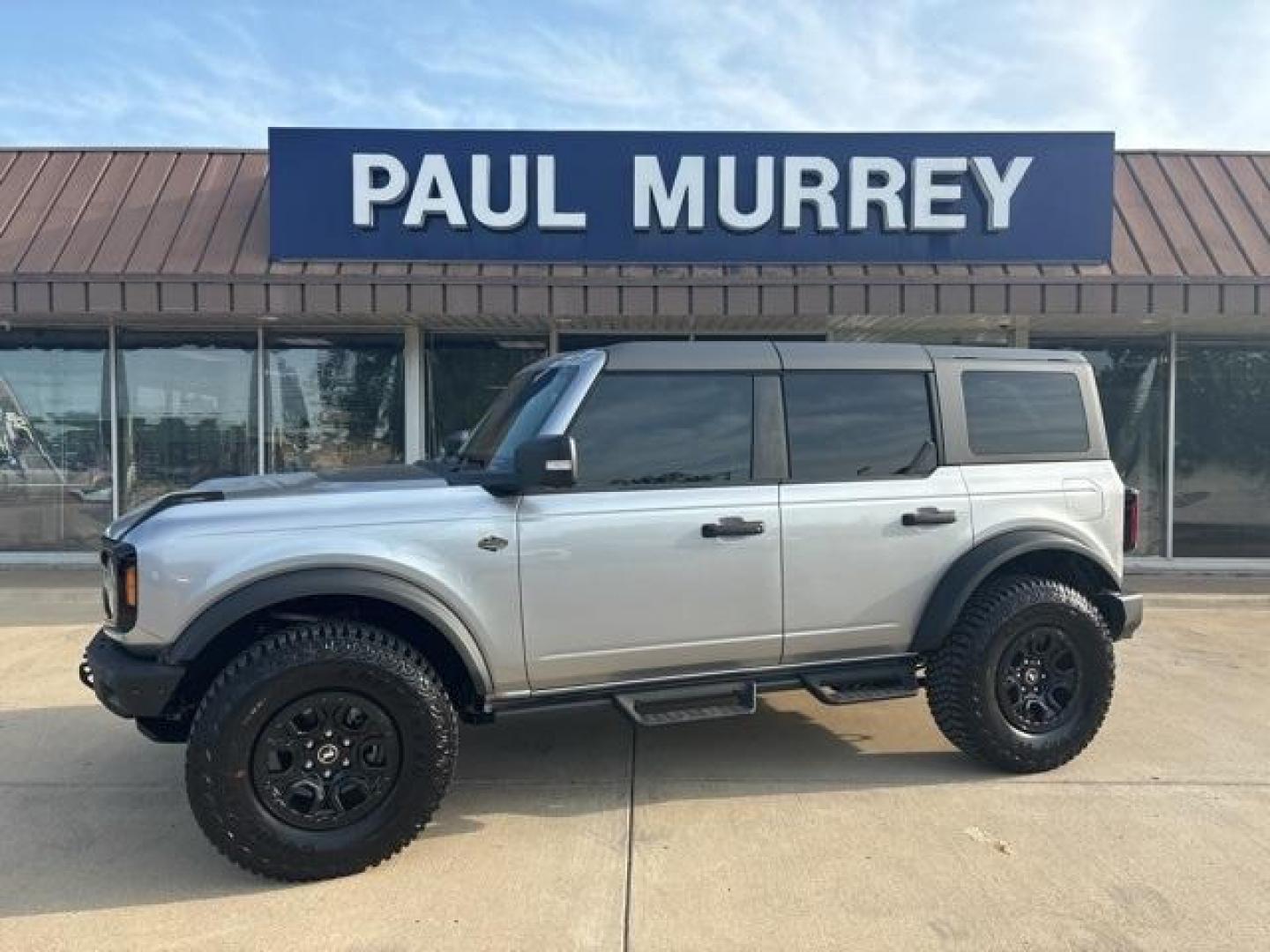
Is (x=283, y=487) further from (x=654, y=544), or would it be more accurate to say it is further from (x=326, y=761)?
(x=654, y=544)

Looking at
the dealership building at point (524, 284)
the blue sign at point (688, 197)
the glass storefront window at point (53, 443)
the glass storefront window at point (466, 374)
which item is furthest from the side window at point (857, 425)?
the glass storefront window at point (53, 443)

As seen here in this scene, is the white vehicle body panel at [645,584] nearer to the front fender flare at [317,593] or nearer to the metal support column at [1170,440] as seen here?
the front fender flare at [317,593]

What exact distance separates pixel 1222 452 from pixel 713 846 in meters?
8.74

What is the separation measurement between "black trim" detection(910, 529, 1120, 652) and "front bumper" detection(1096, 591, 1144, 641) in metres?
0.45

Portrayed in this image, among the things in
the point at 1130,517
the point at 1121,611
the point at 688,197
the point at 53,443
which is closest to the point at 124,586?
the point at 1121,611

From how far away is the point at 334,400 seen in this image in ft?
32.7

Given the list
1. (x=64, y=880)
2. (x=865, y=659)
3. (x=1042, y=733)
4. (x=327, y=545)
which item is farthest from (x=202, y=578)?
(x=1042, y=733)

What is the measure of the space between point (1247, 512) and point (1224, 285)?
307 cm

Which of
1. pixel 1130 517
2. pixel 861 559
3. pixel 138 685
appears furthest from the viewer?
pixel 1130 517

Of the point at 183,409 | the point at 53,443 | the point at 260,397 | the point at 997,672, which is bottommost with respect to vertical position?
the point at 997,672

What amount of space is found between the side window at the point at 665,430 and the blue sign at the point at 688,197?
4.60 m

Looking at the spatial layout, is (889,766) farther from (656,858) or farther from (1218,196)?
(1218,196)

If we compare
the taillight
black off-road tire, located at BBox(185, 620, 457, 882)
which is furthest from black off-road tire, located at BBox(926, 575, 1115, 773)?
black off-road tire, located at BBox(185, 620, 457, 882)

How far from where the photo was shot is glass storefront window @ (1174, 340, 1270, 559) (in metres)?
9.93
